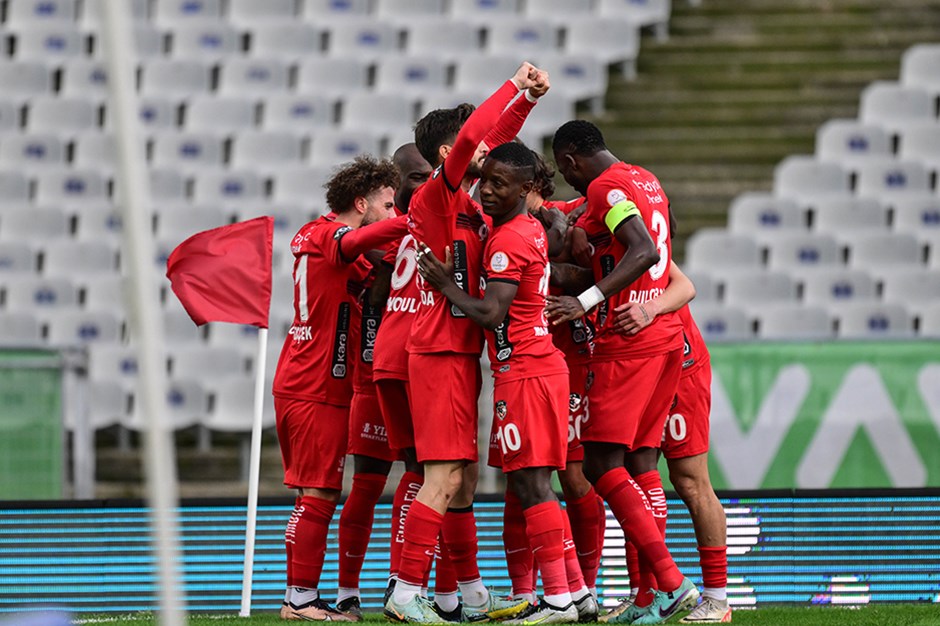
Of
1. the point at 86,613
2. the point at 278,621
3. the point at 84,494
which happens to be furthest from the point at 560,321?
the point at 84,494

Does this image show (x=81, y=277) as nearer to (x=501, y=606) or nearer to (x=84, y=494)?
(x=84, y=494)

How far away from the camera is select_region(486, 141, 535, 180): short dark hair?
254 inches

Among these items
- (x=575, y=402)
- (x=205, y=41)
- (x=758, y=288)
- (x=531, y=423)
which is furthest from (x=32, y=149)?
(x=531, y=423)

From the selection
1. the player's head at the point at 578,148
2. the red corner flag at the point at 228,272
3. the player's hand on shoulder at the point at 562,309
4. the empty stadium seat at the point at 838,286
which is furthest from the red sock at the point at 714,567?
the empty stadium seat at the point at 838,286

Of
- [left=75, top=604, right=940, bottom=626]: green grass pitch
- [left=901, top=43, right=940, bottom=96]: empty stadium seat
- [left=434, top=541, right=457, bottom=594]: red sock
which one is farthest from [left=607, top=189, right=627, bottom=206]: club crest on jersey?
[left=901, top=43, right=940, bottom=96]: empty stadium seat

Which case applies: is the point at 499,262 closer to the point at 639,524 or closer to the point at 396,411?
the point at 396,411

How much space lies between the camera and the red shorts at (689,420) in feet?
22.8

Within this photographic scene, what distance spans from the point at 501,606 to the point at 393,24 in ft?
35.9

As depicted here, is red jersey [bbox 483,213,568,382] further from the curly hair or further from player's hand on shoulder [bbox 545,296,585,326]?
the curly hair

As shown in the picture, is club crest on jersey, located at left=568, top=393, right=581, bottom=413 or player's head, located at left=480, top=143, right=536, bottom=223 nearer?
player's head, located at left=480, top=143, right=536, bottom=223

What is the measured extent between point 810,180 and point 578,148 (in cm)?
844

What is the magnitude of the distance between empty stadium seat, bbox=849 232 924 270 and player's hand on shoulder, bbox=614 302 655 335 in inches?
306

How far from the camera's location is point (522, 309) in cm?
646

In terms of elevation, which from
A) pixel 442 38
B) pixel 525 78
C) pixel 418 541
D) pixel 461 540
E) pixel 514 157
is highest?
pixel 442 38
